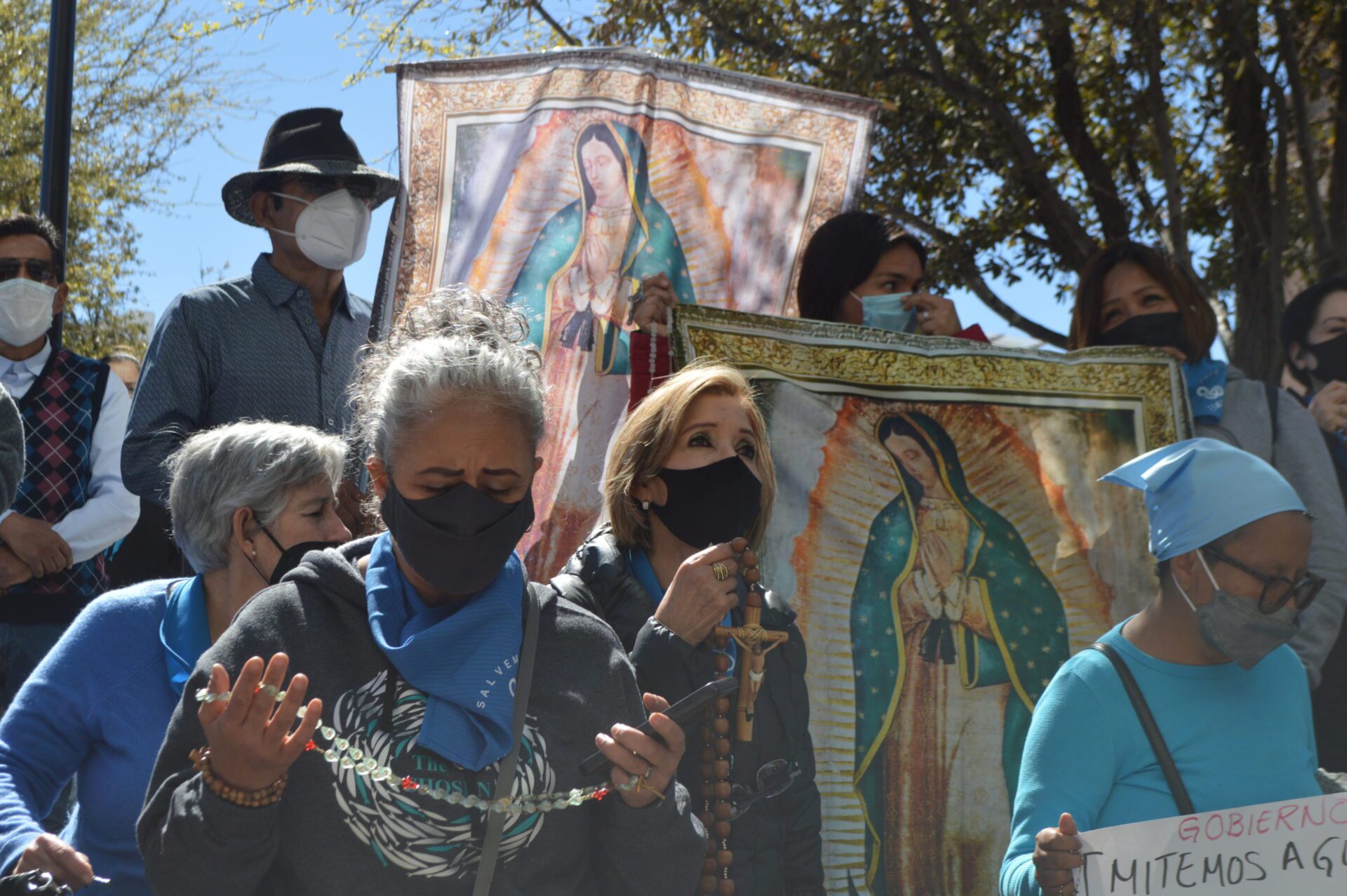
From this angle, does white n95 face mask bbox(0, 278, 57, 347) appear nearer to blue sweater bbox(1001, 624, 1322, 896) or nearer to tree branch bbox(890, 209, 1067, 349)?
blue sweater bbox(1001, 624, 1322, 896)

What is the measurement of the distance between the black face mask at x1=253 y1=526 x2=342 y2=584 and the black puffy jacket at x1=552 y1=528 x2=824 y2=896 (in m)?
0.53

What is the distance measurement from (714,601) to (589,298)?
162 cm

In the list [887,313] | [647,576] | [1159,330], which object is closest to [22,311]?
[647,576]

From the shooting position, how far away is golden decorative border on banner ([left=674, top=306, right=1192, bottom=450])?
3707 mm

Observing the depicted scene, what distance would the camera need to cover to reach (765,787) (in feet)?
8.99

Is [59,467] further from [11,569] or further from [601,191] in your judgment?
[601,191]

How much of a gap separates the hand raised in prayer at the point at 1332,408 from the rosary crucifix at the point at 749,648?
6.87ft

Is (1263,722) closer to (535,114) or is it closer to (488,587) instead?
(488,587)

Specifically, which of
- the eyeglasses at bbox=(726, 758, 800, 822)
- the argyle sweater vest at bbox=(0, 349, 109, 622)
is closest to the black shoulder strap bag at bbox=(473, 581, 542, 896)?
the eyeglasses at bbox=(726, 758, 800, 822)

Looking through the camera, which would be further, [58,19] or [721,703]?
Answer: [58,19]

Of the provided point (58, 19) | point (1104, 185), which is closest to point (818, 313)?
point (58, 19)

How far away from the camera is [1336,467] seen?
13.0ft

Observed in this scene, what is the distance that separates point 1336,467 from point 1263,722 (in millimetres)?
1643

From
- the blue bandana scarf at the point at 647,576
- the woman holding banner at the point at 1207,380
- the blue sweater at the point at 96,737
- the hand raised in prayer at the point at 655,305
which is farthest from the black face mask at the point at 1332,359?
the blue sweater at the point at 96,737
